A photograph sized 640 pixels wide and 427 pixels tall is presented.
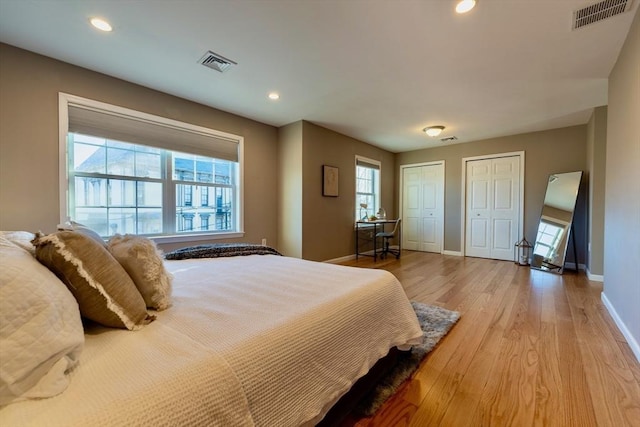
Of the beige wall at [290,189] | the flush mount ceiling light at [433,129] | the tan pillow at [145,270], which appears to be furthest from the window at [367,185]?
the tan pillow at [145,270]

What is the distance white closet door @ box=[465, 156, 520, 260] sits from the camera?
4855mm

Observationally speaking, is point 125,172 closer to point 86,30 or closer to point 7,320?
point 86,30

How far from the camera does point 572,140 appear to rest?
430cm

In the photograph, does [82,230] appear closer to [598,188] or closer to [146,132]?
[146,132]

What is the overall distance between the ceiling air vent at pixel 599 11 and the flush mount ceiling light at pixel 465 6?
781 mm

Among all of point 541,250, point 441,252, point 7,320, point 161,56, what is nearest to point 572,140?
point 541,250

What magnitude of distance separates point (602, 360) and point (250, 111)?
13.6ft

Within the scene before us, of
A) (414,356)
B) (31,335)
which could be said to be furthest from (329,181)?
(31,335)

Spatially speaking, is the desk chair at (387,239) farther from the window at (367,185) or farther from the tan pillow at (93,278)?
the tan pillow at (93,278)

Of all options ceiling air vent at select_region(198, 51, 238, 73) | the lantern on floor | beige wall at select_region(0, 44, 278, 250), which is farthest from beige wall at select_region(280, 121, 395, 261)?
the lantern on floor

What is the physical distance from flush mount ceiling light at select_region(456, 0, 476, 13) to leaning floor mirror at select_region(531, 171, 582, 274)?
375 cm

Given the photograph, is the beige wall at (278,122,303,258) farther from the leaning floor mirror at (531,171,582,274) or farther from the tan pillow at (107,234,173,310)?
the leaning floor mirror at (531,171,582,274)

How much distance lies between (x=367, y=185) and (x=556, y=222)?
3.20 meters

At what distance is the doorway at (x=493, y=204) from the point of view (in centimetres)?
482
